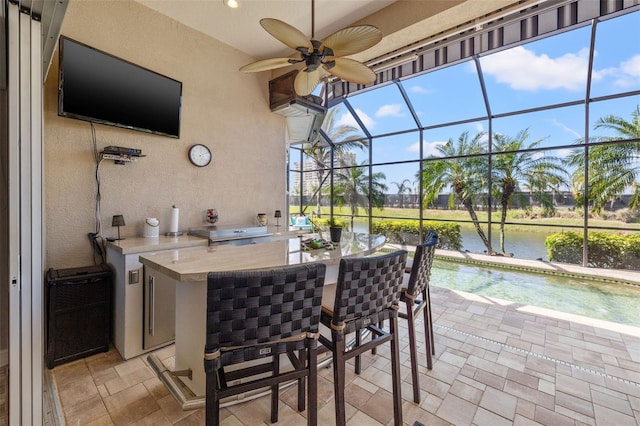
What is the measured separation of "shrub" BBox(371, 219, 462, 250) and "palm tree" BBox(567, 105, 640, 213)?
264 centimetres

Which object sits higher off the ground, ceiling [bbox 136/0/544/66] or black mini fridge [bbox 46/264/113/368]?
ceiling [bbox 136/0/544/66]

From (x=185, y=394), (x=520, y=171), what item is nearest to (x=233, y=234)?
(x=185, y=394)

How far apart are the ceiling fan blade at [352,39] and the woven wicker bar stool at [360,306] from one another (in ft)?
4.99

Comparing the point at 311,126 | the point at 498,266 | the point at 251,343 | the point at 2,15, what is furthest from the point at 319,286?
the point at 498,266

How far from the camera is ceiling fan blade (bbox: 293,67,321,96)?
2389 mm

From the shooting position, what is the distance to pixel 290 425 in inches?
64.2

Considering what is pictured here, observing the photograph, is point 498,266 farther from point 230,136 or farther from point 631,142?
point 230,136

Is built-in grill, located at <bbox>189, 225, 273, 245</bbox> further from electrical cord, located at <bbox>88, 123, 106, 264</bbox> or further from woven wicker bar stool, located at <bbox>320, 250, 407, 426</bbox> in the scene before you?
woven wicker bar stool, located at <bbox>320, 250, 407, 426</bbox>

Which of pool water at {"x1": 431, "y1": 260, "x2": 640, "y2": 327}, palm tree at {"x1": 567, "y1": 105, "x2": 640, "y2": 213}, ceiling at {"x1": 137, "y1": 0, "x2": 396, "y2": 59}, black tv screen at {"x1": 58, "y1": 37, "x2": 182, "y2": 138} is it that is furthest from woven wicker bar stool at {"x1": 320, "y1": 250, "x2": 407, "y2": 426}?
palm tree at {"x1": 567, "y1": 105, "x2": 640, "y2": 213}

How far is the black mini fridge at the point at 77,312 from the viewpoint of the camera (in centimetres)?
212

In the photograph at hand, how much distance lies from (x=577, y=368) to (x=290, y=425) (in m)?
2.34

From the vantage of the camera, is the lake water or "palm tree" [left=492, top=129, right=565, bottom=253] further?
the lake water

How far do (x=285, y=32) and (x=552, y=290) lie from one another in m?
5.20

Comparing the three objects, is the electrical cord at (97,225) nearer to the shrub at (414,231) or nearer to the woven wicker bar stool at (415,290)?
the woven wicker bar stool at (415,290)
